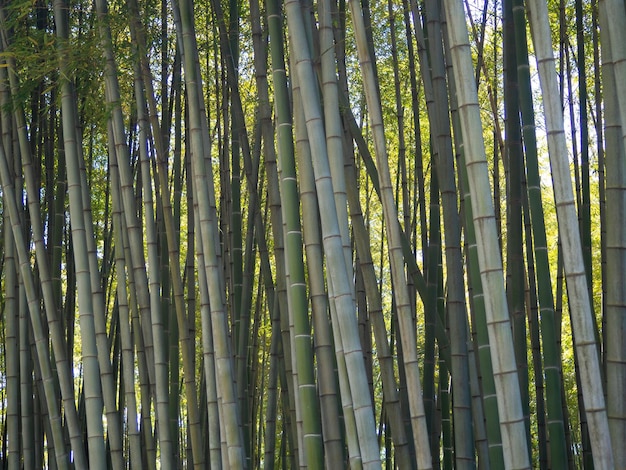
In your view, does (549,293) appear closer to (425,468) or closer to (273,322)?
(425,468)

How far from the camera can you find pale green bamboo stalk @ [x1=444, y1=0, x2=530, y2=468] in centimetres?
210

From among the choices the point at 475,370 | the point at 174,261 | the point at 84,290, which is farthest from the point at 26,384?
the point at 475,370

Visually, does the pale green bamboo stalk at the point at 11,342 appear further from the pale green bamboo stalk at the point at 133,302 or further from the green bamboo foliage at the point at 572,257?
the green bamboo foliage at the point at 572,257

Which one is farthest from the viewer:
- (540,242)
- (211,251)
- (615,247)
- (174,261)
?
(174,261)

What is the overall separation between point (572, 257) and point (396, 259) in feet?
2.03

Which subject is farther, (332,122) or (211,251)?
(211,251)

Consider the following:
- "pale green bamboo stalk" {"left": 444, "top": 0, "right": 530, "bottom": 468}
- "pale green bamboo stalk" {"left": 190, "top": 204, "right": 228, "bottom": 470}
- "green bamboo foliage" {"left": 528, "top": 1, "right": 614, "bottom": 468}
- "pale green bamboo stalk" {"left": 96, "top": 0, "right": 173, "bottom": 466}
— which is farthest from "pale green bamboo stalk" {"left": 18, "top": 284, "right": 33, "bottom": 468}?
"green bamboo foliage" {"left": 528, "top": 1, "right": 614, "bottom": 468}

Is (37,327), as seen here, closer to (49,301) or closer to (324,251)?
(49,301)

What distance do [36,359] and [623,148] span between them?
118 inches

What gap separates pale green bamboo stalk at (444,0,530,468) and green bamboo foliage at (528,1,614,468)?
6.2 inches

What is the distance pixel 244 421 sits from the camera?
3.80 meters

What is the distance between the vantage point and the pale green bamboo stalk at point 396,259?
2.46 m

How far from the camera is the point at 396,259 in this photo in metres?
2.59

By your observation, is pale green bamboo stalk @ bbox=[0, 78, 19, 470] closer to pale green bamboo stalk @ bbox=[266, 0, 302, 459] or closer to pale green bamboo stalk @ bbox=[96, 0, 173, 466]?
pale green bamboo stalk @ bbox=[96, 0, 173, 466]
